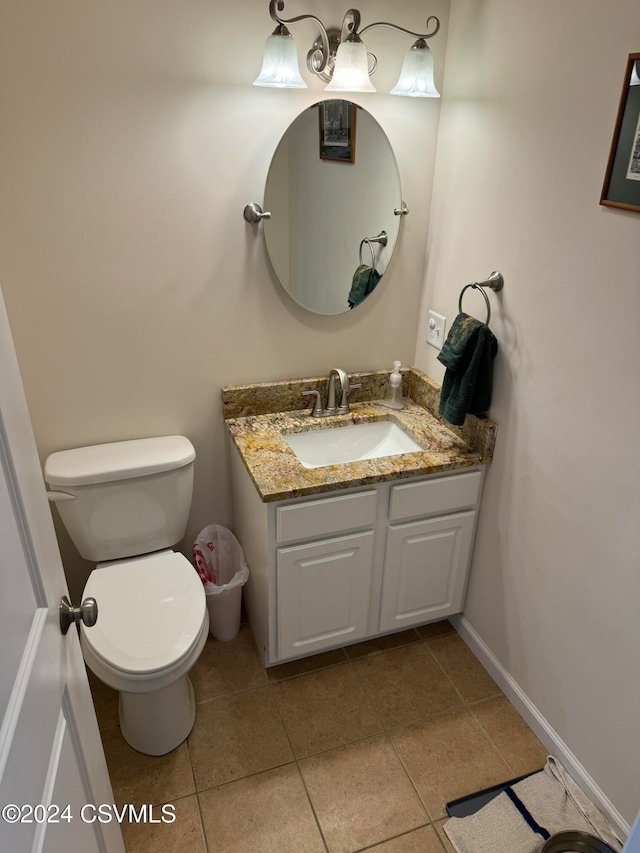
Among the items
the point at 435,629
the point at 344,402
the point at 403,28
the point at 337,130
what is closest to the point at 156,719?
the point at 435,629

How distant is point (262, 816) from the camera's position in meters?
1.69

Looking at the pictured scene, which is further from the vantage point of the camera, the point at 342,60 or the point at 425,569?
the point at 425,569

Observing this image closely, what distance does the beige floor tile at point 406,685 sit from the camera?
200 centimetres

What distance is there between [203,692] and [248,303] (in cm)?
132

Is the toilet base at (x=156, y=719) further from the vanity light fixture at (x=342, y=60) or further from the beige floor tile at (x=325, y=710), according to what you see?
the vanity light fixture at (x=342, y=60)

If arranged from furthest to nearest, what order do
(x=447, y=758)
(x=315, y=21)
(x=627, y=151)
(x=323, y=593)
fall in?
1. (x=323, y=593)
2. (x=447, y=758)
3. (x=315, y=21)
4. (x=627, y=151)

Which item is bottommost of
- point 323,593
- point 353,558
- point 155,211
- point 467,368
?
point 323,593

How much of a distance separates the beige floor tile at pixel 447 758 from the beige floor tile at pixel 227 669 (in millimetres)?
524

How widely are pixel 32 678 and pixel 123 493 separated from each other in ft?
3.61

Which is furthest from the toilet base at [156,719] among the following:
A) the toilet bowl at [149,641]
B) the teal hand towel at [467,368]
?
the teal hand towel at [467,368]

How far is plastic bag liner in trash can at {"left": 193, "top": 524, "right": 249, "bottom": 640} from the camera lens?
7.02 ft

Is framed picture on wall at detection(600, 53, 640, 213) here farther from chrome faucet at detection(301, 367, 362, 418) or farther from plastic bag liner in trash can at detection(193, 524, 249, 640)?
plastic bag liner in trash can at detection(193, 524, 249, 640)

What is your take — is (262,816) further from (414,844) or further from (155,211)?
(155,211)

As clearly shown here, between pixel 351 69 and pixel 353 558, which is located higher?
pixel 351 69
